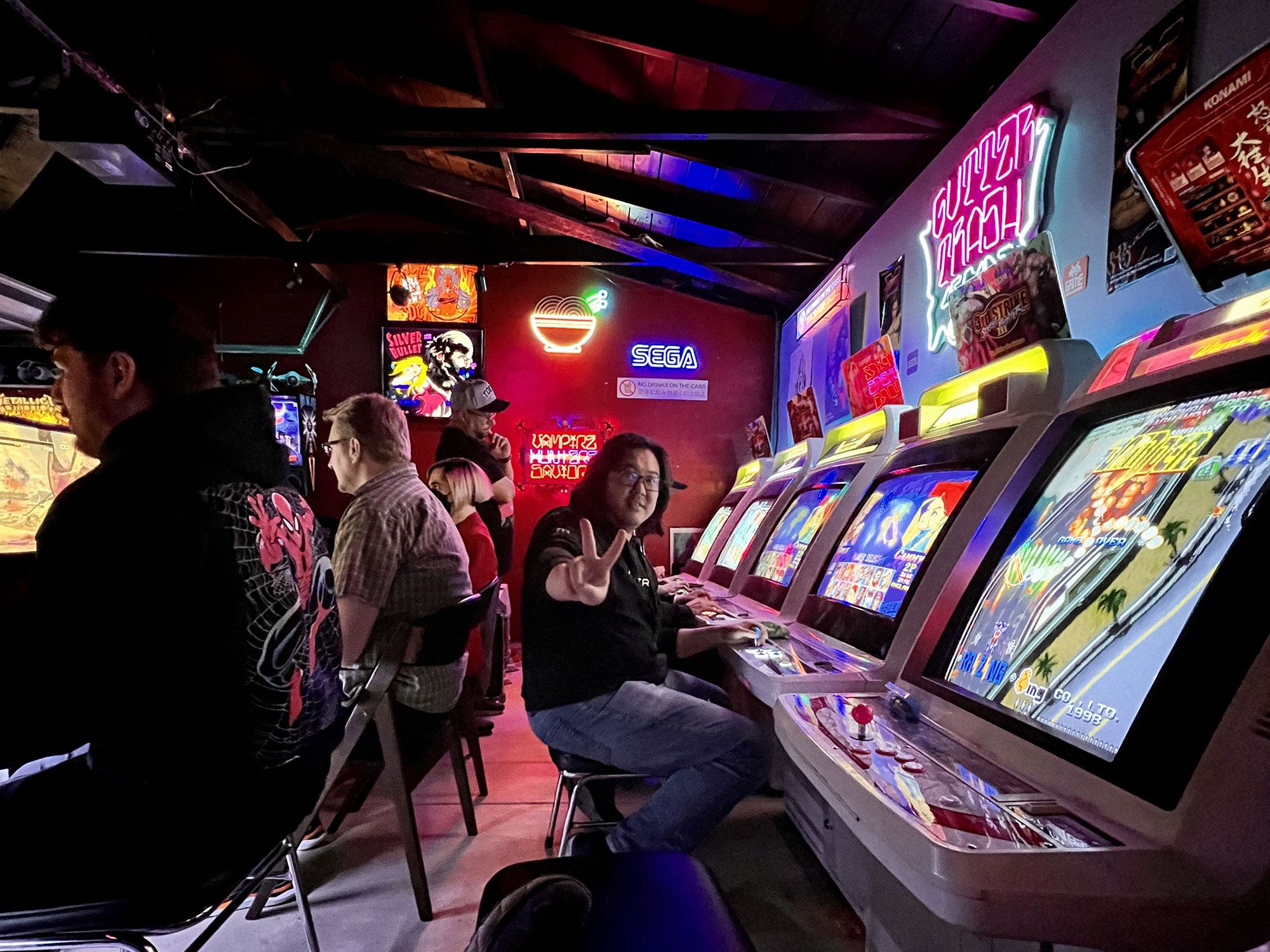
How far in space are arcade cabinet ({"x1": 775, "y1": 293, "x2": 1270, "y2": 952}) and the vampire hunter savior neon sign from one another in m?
1.07

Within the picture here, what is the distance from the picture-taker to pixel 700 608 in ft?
7.77

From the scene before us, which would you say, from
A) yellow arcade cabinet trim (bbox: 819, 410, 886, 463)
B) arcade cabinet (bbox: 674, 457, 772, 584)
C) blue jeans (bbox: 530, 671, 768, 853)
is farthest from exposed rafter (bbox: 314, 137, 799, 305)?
blue jeans (bbox: 530, 671, 768, 853)

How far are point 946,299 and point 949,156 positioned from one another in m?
0.61

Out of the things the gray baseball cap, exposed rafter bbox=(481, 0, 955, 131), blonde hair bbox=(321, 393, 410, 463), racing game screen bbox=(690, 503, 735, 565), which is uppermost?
exposed rafter bbox=(481, 0, 955, 131)

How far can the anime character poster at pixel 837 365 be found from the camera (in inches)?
147

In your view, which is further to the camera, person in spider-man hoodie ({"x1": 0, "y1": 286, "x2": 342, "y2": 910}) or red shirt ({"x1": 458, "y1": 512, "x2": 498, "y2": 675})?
red shirt ({"x1": 458, "y1": 512, "x2": 498, "y2": 675})

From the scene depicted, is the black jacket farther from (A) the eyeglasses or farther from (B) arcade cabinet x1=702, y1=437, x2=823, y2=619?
(B) arcade cabinet x1=702, y1=437, x2=823, y2=619

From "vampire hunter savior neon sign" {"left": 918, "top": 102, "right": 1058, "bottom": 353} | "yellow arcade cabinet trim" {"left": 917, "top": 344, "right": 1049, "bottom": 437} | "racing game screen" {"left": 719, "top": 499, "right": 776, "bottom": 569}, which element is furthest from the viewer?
"racing game screen" {"left": 719, "top": 499, "right": 776, "bottom": 569}

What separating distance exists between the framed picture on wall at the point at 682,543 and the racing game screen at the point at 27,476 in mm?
3243

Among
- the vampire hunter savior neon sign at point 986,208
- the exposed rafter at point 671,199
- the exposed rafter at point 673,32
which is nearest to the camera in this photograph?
the vampire hunter savior neon sign at point 986,208

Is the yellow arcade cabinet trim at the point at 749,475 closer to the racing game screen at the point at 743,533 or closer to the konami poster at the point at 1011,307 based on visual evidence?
the racing game screen at the point at 743,533

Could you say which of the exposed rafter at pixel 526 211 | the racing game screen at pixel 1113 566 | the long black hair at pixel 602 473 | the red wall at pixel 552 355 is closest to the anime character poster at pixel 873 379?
the long black hair at pixel 602 473

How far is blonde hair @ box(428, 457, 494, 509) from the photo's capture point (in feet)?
10.3

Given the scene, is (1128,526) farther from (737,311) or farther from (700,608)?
(737,311)
